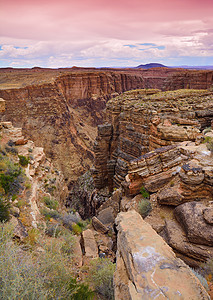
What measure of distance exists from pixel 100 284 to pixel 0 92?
3365 cm

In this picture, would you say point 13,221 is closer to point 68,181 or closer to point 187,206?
point 187,206

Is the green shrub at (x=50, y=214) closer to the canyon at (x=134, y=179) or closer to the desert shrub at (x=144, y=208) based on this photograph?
the canyon at (x=134, y=179)

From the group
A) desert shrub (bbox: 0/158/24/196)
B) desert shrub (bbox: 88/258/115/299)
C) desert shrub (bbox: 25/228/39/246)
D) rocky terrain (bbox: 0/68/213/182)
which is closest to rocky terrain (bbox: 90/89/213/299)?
desert shrub (bbox: 88/258/115/299)

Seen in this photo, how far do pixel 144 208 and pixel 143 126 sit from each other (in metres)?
8.96

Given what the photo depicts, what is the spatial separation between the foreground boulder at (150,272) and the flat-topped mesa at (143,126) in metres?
8.41

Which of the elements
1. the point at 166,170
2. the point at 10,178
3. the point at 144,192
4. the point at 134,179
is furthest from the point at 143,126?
the point at 10,178

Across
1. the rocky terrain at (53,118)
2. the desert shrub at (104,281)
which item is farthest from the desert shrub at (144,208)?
the rocky terrain at (53,118)

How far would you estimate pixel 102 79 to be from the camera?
55688 mm

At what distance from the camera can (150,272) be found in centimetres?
314

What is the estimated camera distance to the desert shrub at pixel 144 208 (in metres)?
7.30

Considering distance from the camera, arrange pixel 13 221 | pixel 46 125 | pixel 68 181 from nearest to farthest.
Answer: pixel 13 221 → pixel 68 181 → pixel 46 125

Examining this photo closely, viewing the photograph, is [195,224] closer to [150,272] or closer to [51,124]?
[150,272]

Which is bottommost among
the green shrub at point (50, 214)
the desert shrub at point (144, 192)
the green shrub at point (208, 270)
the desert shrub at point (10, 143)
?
the green shrub at point (50, 214)

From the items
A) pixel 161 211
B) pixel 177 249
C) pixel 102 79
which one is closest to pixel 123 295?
pixel 177 249
